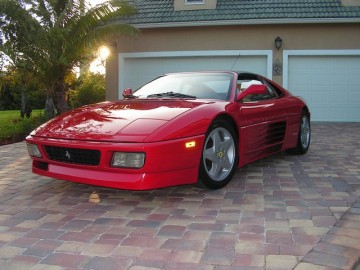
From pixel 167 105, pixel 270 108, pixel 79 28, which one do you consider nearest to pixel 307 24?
pixel 79 28

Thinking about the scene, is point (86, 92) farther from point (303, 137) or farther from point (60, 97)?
point (303, 137)

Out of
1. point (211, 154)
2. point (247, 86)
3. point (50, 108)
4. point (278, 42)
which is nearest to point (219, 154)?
point (211, 154)

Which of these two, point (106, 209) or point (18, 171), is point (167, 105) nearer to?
point (106, 209)

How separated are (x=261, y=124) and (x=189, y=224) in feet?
6.56

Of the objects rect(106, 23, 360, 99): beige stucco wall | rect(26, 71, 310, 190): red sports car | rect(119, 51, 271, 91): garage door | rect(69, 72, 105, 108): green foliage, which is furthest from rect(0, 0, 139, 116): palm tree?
rect(26, 71, 310, 190): red sports car

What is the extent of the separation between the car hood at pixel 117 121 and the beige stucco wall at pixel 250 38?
834 cm

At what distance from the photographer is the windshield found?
182 inches

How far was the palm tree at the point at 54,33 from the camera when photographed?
9.53m

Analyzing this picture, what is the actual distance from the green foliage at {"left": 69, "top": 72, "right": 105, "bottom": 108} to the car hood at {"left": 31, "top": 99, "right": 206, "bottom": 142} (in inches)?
447

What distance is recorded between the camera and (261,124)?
15.6 ft

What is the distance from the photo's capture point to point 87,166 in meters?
3.53

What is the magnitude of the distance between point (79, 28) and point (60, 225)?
8.18m

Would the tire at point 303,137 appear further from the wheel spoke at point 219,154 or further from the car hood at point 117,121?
the car hood at point 117,121

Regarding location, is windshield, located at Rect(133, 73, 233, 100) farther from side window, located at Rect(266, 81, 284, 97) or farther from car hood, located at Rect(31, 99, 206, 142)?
side window, located at Rect(266, 81, 284, 97)
